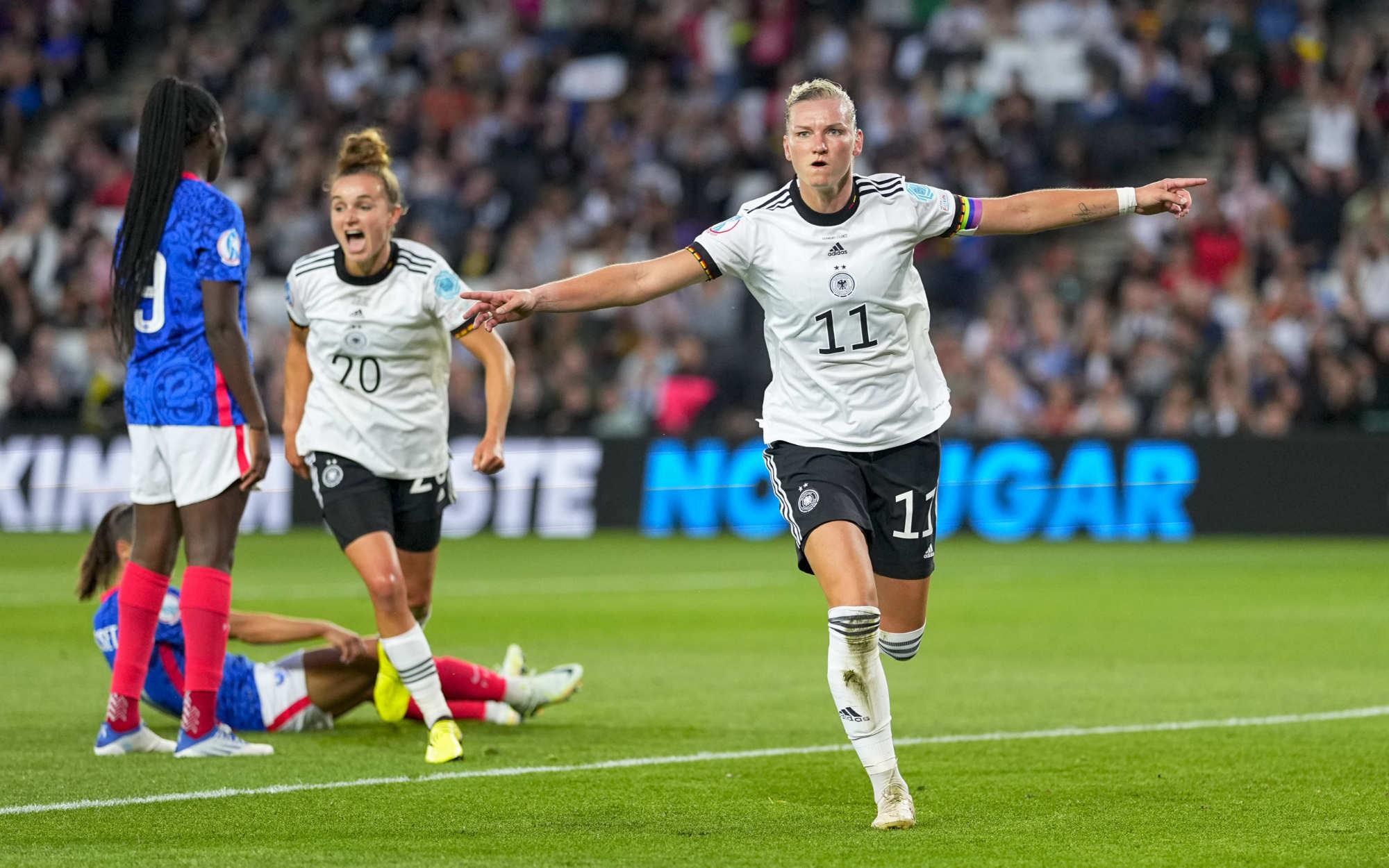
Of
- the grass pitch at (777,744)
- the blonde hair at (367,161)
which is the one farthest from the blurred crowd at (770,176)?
the blonde hair at (367,161)

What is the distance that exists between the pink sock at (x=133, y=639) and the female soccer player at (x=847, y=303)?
2.01 m

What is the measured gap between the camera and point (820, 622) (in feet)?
42.9

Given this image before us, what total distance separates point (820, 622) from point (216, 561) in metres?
6.10

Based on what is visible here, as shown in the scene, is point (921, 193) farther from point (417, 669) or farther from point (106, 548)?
point (106, 548)

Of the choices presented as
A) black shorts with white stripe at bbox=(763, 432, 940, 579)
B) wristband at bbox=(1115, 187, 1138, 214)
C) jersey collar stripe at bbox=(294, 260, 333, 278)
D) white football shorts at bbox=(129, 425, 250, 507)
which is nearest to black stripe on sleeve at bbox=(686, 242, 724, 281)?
black shorts with white stripe at bbox=(763, 432, 940, 579)

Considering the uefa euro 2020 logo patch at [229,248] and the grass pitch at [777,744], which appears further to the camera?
the uefa euro 2020 logo patch at [229,248]

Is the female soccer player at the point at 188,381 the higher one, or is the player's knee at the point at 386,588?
the female soccer player at the point at 188,381

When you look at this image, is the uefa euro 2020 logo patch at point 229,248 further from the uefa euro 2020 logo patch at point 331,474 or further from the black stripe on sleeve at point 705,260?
the black stripe on sleeve at point 705,260

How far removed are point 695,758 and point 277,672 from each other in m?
1.85

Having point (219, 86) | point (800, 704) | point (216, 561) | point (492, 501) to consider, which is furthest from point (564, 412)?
point (216, 561)

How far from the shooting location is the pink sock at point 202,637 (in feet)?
24.8

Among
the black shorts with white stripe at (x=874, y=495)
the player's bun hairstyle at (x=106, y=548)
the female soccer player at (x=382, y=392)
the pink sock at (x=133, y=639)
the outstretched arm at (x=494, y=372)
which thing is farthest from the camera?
the player's bun hairstyle at (x=106, y=548)

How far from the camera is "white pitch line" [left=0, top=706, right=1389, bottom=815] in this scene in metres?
6.53

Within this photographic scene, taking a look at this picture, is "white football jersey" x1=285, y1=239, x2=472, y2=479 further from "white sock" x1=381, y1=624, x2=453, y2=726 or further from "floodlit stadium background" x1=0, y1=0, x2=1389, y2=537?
"floodlit stadium background" x1=0, y1=0, x2=1389, y2=537
